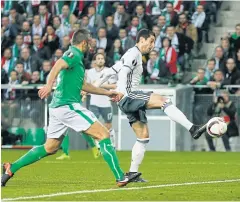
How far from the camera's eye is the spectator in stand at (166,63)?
27.6 m

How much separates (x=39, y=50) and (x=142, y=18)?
10.3 feet

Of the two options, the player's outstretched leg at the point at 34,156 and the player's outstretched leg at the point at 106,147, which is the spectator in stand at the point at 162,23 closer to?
the player's outstretched leg at the point at 34,156

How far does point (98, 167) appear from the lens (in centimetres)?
1908

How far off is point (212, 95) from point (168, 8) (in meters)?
3.72

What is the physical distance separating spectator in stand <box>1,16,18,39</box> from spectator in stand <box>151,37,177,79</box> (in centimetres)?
559

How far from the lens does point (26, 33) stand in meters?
31.0

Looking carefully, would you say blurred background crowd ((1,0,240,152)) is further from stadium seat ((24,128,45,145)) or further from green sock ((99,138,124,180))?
green sock ((99,138,124,180))

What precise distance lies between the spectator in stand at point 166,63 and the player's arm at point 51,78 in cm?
1430

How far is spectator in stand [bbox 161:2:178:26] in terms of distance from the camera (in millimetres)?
29109

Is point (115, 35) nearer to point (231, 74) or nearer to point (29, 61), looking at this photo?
point (29, 61)

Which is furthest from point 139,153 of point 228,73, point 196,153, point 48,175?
point 228,73

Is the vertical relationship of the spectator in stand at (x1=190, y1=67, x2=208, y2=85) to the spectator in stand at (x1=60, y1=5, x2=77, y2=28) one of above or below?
below

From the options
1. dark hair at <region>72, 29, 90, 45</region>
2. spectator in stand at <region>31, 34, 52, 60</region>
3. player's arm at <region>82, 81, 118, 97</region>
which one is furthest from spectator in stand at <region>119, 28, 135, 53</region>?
dark hair at <region>72, 29, 90, 45</region>

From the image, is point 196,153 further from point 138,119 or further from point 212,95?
point 138,119
